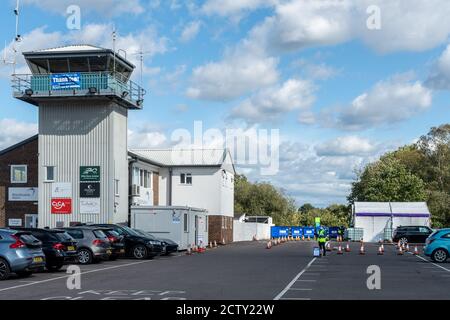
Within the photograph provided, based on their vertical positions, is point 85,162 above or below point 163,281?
above

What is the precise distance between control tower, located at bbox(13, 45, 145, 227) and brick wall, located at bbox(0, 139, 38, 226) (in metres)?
1.77

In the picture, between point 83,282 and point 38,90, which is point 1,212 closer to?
point 38,90

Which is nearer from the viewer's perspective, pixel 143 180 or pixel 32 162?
pixel 32 162

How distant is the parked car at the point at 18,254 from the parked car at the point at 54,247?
2128mm

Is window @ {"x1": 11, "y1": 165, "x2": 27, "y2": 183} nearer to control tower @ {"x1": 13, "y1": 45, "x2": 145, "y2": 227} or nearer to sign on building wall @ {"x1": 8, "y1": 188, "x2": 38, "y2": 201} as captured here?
sign on building wall @ {"x1": 8, "y1": 188, "x2": 38, "y2": 201}

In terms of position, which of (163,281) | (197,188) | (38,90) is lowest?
(163,281)

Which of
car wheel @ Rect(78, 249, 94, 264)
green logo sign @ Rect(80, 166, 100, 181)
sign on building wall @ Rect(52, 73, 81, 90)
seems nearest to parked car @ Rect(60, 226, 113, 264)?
car wheel @ Rect(78, 249, 94, 264)

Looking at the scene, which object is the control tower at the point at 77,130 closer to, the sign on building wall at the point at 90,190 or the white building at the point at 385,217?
the sign on building wall at the point at 90,190

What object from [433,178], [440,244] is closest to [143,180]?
[440,244]

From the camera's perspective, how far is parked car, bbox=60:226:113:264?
28.3m

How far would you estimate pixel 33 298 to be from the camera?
15.4 meters

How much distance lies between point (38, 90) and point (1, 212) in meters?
8.30
